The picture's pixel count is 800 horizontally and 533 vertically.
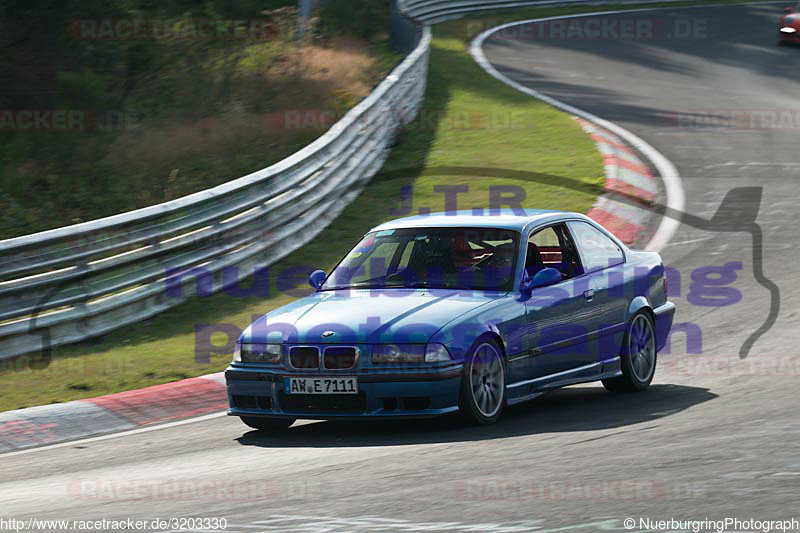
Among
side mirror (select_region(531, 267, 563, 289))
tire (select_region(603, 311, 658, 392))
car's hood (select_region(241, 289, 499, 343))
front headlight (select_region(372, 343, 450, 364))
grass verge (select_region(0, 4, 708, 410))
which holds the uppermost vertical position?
side mirror (select_region(531, 267, 563, 289))

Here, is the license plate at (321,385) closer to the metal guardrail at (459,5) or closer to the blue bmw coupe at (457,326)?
the blue bmw coupe at (457,326)

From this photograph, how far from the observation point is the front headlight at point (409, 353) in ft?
23.2

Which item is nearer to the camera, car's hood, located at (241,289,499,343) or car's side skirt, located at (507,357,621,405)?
car's hood, located at (241,289,499,343)

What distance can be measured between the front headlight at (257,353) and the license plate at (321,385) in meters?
0.18

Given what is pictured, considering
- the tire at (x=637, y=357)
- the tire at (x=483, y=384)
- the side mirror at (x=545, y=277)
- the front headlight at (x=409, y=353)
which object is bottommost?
the tire at (x=637, y=357)

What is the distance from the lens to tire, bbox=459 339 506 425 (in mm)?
7160

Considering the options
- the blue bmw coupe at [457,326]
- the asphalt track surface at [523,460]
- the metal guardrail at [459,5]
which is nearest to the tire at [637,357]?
the blue bmw coupe at [457,326]

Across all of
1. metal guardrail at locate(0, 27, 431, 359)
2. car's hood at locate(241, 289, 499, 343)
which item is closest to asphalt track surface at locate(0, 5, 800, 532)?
car's hood at locate(241, 289, 499, 343)

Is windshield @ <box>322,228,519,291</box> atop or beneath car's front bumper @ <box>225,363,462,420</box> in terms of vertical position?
atop

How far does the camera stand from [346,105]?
21.4 meters

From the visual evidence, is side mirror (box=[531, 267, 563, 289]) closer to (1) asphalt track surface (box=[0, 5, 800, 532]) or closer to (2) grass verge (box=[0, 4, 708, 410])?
(1) asphalt track surface (box=[0, 5, 800, 532])

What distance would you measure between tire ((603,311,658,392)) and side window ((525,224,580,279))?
26.3 inches

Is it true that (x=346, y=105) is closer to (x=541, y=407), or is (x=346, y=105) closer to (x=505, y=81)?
(x=505, y=81)

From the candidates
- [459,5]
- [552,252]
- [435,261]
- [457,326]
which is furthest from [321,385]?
[459,5]
